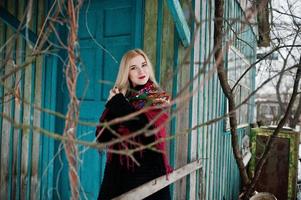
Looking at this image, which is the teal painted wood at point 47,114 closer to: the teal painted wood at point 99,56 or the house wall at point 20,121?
the house wall at point 20,121

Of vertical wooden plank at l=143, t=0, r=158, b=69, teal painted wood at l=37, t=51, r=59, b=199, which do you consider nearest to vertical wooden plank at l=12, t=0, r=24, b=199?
teal painted wood at l=37, t=51, r=59, b=199

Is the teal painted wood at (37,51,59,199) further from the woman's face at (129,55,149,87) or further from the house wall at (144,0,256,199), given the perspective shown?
the woman's face at (129,55,149,87)

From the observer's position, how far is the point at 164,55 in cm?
310

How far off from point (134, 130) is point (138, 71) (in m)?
0.47

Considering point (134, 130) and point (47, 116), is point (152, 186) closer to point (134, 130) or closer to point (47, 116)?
point (134, 130)

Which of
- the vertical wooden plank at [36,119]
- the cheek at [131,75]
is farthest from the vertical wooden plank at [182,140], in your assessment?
the vertical wooden plank at [36,119]

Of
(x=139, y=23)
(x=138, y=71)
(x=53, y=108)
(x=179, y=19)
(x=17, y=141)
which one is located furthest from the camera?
(x=53, y=108)

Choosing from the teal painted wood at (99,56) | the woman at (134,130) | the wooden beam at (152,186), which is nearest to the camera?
the wooden beam at (152,186)

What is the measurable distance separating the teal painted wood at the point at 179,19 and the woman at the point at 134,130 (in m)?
→ 0.46

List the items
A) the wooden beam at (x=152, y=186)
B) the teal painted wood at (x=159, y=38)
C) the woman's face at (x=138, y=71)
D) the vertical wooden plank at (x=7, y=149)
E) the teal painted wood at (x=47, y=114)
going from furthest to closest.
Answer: the teal painted wood at (x=47, y=114)
the vertical wooden plank at (x=7, y=149)
the teal painted wood at (x=159, y=38)
the woman's face at (x=138, y=71)
the wooden beam at (x=152, y=186)

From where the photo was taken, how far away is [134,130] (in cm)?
232

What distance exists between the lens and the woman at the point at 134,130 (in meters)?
2.32

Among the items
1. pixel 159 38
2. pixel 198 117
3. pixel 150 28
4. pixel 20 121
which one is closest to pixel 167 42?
pixel 159 38

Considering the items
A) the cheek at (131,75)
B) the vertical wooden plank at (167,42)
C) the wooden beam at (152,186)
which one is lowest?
the wooden beam at (152,186)
